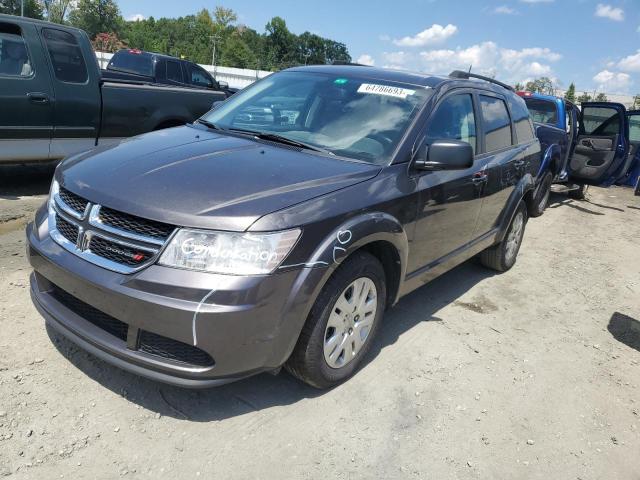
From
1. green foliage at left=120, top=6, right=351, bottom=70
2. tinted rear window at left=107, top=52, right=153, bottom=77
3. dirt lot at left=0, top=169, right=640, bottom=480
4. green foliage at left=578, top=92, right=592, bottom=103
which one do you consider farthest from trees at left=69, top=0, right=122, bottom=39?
dirt lot at left=0, top=169, right=640, bottom=480

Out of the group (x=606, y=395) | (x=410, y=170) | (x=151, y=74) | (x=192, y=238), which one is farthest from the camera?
(x=151, y=74)

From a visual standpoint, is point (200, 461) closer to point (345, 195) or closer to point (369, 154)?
point (345, 195)

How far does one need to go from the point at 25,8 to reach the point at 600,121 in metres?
63.6

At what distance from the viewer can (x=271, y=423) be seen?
2.77 meters

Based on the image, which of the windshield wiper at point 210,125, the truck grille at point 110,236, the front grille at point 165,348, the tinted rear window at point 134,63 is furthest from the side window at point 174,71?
the front grille at point 165,348

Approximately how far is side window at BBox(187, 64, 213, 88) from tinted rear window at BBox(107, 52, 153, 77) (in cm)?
106

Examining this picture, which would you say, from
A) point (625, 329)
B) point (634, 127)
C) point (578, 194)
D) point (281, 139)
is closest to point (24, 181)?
point (281, 139)

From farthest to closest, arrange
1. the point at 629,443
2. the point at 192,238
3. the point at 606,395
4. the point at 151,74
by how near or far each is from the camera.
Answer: the point at 151,74 → the point at 606,395 → the point at 629,443 → the point at 192,238

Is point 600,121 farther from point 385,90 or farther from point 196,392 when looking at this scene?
point 196,392

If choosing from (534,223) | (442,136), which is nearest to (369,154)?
(442,136)

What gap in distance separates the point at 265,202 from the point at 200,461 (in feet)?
4.09

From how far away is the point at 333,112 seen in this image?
361 centimetres

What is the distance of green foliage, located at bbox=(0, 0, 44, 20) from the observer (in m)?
53.6

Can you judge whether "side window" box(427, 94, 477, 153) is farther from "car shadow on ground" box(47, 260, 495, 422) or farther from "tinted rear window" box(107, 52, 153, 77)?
"tinted rear window" box(107, 52, 153, 77)
